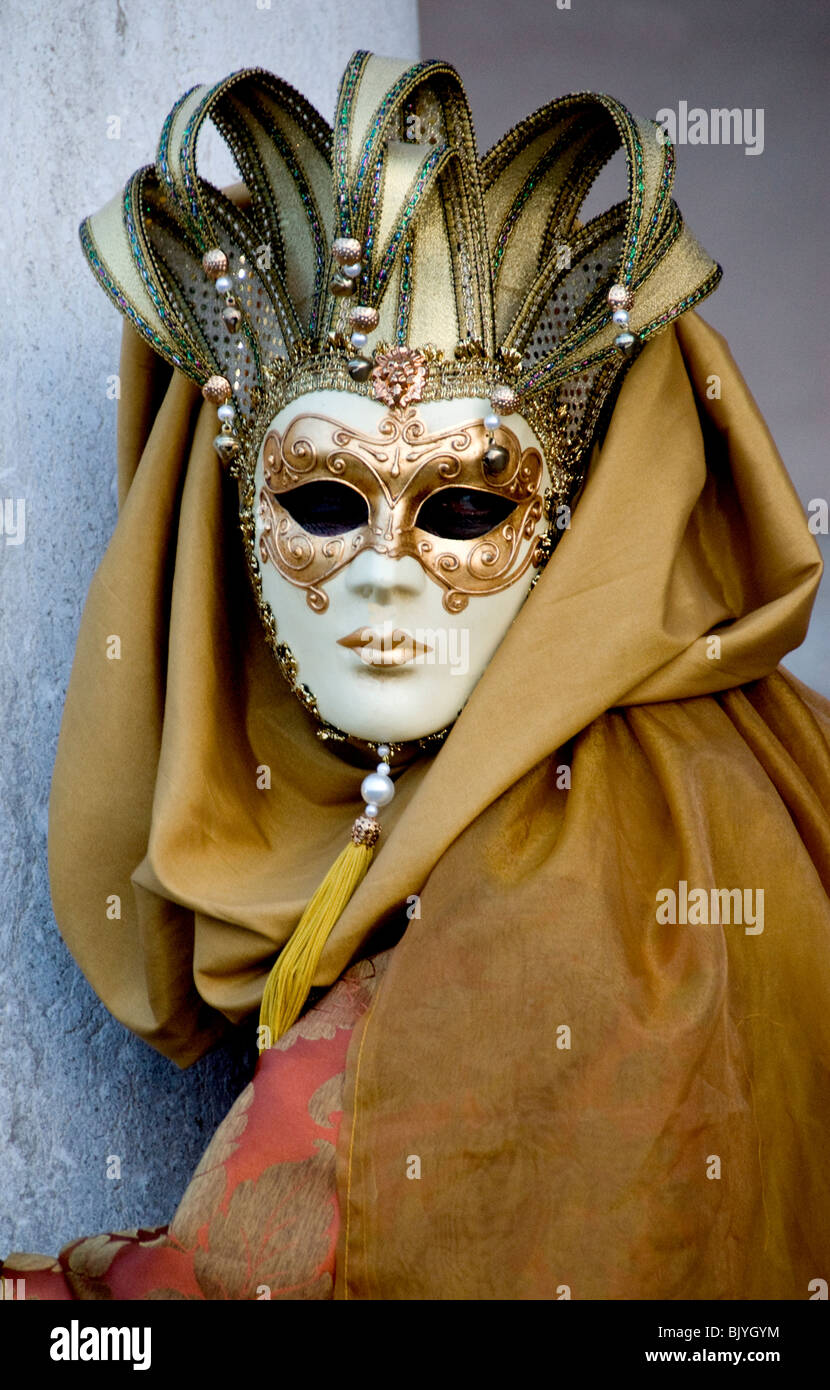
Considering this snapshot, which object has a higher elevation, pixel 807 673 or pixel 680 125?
pixel 680 125

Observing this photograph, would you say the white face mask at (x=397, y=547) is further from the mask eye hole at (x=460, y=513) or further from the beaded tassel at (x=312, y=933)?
the beaded tassel at (x=312, y=933)

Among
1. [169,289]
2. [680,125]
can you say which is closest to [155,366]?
[169,289]

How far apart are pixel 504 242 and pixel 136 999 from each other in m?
0.96

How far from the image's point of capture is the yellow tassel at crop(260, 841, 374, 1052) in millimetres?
1584

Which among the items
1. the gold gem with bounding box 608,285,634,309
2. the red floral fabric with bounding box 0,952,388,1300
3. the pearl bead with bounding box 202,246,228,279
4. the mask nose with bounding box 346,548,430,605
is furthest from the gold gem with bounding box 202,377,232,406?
the red floral fabric with bounding box 0,952,388,1300

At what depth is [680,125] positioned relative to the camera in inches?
97.3

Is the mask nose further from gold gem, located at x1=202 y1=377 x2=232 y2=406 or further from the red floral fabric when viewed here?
the red floral fabric

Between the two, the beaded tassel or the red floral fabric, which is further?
the beaded tassel

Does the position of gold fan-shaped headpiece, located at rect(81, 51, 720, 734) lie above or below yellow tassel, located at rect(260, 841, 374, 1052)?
above

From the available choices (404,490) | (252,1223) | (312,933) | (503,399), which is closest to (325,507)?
(404,490)

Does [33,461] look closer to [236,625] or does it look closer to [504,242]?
[236,625]

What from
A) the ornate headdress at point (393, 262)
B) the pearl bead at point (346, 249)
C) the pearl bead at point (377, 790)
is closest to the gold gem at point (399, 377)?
the ornate headdress at point (393, 262)
